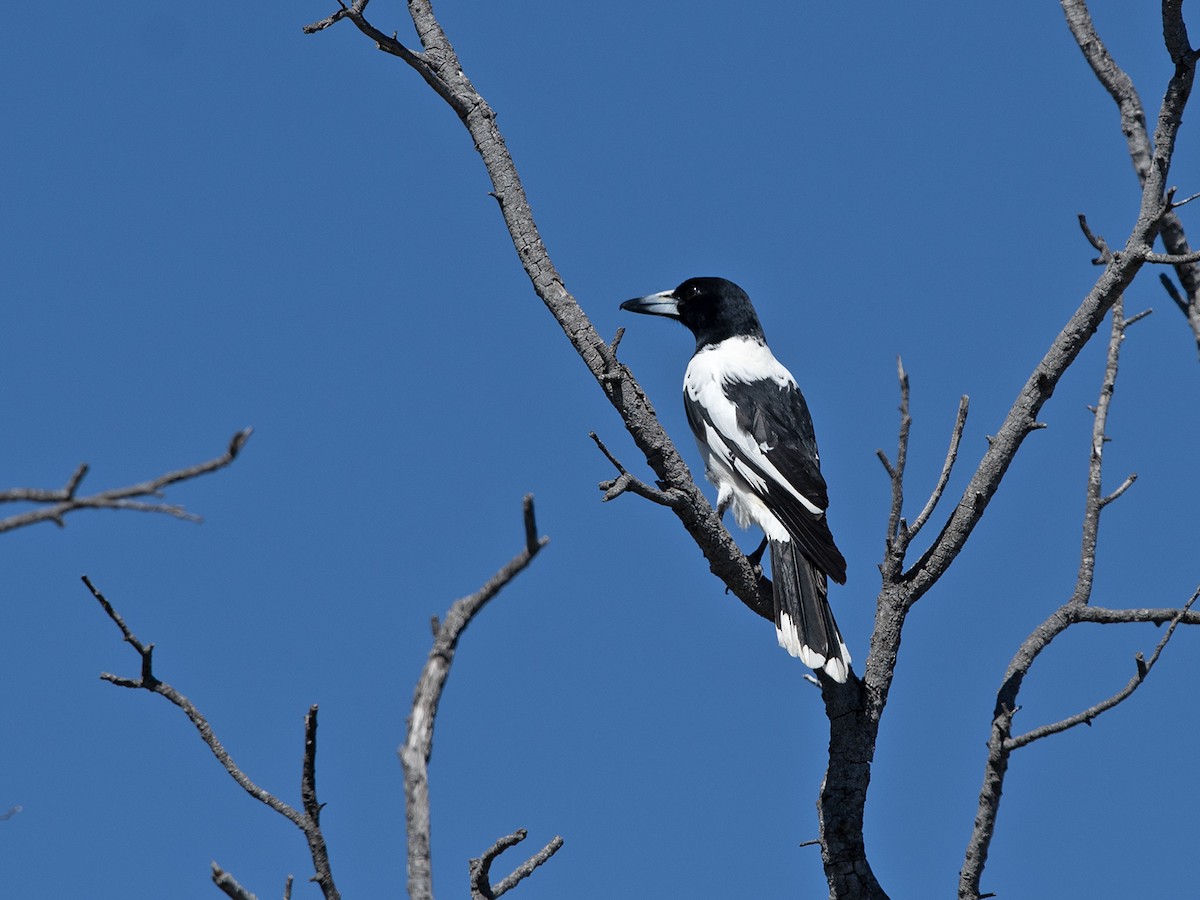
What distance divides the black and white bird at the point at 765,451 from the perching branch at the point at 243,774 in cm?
195

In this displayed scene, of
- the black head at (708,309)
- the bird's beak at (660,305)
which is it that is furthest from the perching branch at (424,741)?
the bird's beak at (660,305)

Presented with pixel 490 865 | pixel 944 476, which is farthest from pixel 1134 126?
pixel 490 865

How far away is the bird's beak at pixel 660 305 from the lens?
684 cm

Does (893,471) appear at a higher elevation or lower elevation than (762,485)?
lower

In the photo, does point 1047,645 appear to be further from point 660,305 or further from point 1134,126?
point 660,305

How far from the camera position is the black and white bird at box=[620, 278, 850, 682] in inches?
171

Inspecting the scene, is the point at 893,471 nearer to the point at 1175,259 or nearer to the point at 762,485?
the point at 1175,259

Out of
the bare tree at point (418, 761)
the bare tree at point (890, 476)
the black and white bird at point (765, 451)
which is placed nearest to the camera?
the bare tree at point (418, 761)

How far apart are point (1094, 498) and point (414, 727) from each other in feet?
8.66

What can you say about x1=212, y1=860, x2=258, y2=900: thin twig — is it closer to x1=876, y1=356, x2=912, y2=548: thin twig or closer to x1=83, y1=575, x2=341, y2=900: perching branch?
x1=83, y1=575, x2=341, y2=900: perching branch

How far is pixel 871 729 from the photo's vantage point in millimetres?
3812

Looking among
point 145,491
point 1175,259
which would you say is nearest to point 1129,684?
point 1175,259

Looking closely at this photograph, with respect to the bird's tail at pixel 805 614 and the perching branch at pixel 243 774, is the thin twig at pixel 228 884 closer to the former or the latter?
the perching branch at pixel 243 774

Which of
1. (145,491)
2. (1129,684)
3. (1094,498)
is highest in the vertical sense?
(1094,498)
